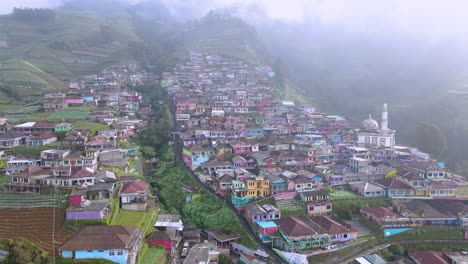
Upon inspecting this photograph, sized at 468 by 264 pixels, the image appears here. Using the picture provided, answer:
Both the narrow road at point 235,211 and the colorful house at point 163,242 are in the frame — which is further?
the narrow road at point 235,211

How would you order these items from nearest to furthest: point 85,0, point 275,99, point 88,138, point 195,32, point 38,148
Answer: point 38,148 → point 88,138 → point 275,99 → point 195,32 → point 85,0

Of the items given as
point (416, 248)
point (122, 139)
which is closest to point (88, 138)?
point (122, 139)

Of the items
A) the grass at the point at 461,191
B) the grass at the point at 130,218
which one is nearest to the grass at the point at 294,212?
the grass at the point at 130,218

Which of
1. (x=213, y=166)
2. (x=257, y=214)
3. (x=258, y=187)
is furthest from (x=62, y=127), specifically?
(x=257, y=214)

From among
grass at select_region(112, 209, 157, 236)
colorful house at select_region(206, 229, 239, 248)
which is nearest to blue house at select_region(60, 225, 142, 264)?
grass at select_region(112, 209, 157, 236)

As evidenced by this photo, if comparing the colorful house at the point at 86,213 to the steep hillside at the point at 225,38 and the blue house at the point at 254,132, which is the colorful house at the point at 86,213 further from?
the steep hillside at the point at 225,38

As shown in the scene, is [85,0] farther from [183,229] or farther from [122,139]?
[183,229]

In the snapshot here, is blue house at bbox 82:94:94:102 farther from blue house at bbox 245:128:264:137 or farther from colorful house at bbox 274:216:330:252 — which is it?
colorful house at bbox 274:216:330:252
